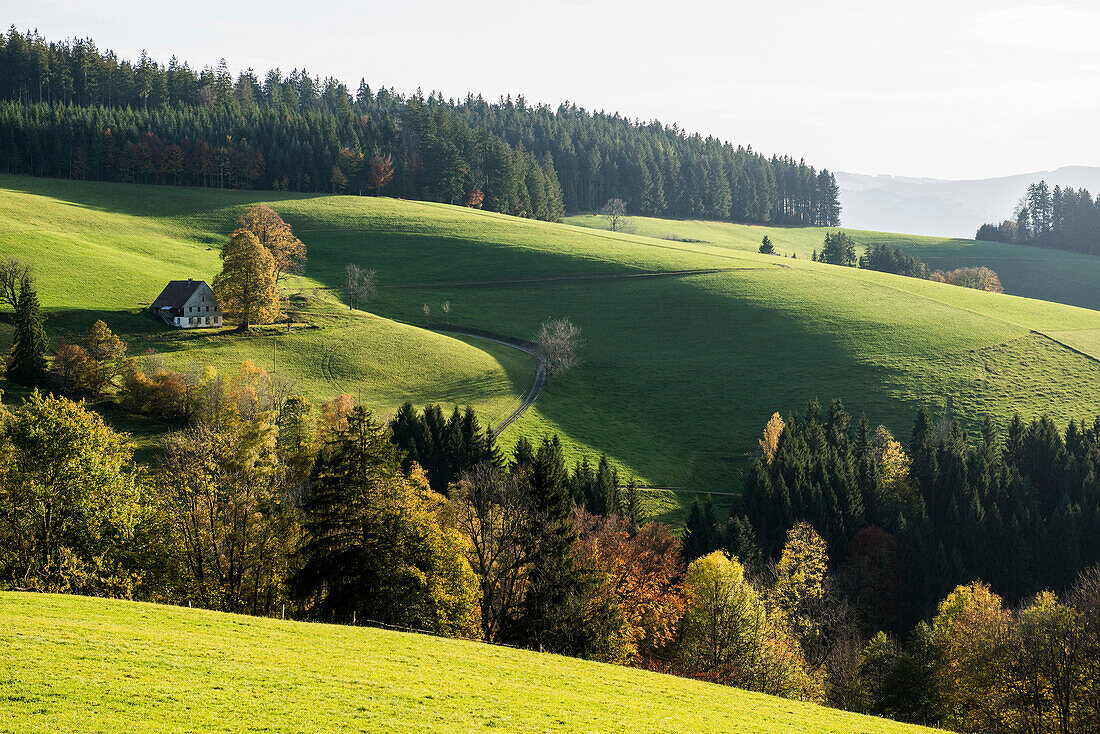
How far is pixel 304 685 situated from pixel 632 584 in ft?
99.3

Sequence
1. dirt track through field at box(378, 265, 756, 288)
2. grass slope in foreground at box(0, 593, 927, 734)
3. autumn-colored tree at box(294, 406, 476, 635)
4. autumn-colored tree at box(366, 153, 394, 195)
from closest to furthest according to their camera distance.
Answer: grass slope in foreground at box(0, 593, 927, 734), autumn-colored tree at box(294, 406, 476, 635), dirt track through field at box(378, 265, 756, 288), autumn-colored tree at box(366, 153, 394, 195)

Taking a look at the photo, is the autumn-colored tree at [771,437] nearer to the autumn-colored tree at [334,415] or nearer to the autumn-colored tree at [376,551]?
the autumn-colored tree at [334,415]

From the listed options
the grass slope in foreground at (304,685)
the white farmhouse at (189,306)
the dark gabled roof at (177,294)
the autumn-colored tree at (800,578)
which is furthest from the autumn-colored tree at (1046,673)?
the dark gabled roof at (177,294)

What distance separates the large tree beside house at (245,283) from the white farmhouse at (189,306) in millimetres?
1421

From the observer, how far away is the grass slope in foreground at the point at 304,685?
18094mm

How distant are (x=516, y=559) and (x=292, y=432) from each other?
35.5m

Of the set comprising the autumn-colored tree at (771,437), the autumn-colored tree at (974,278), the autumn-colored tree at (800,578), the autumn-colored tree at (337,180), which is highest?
the autumn-colored tree at (337,180)

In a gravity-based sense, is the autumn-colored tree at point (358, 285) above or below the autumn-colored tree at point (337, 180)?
below

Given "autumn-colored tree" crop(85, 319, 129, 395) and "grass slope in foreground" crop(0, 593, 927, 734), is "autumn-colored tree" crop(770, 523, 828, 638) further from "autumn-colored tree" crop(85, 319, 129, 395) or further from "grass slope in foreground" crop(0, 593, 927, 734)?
"autumn-colored tree" crop(85, 319, 129, 395)

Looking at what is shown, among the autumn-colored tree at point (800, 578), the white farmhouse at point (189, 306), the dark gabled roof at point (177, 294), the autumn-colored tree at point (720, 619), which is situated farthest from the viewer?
the dark gabled roof at point (177, 294)

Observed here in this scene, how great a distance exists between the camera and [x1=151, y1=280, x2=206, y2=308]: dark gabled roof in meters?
96.7

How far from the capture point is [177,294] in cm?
9806

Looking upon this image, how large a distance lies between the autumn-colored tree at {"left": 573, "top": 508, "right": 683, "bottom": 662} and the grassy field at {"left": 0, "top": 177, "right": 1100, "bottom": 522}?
63.8 ft

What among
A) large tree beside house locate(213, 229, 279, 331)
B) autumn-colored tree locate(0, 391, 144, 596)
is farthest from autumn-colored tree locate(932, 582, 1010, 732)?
large tree beside house locate(213, 229, 279, 331)
